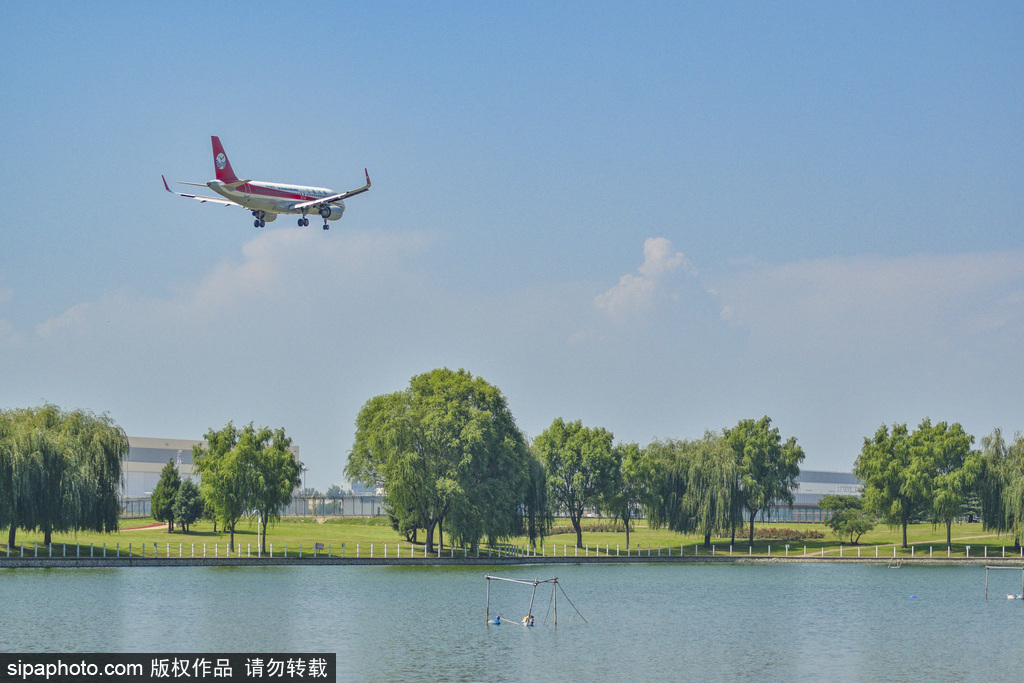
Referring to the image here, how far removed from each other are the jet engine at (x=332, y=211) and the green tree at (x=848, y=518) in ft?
197

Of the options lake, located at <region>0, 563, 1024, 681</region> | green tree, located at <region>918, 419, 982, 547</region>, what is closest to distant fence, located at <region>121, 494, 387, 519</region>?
green tree, located at <region>918, 419, 982, 547</region>

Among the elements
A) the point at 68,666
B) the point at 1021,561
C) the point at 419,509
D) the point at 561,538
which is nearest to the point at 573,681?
the point at 68,666

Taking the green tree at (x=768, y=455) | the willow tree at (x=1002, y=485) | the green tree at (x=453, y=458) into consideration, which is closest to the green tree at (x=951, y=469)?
the willow tree at (x=1002, y=485)

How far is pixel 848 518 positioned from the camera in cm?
10000

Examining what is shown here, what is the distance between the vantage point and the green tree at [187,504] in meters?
92.4

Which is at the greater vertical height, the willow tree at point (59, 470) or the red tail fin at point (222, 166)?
the red tail fin at point (222, 166)

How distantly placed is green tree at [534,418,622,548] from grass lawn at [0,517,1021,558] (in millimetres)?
3762

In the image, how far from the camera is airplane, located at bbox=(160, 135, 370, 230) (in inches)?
2055

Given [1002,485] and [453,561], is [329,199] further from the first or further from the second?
[1002,485]

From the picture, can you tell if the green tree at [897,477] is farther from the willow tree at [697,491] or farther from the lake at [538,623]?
the lake at [538,623]

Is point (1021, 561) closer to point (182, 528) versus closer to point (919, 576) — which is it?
point (919, 576)

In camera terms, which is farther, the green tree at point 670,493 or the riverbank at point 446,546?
the green tree at point 670,493
